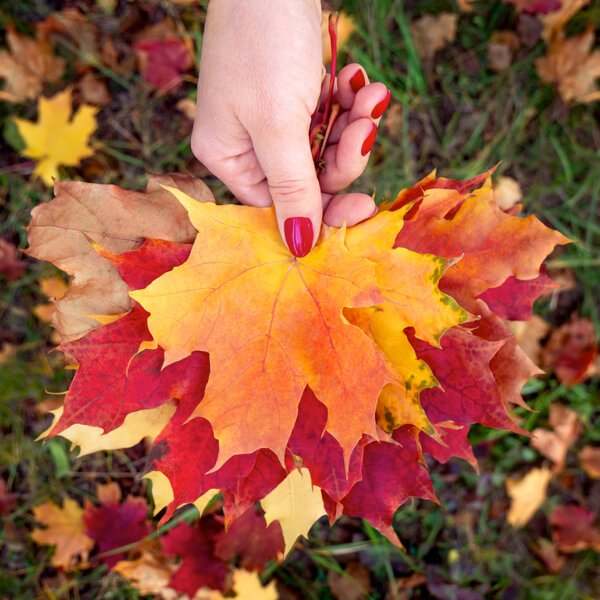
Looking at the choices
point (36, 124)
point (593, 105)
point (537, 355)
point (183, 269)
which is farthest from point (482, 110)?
point (36, 124)

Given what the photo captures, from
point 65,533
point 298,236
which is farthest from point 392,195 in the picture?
point 65,533

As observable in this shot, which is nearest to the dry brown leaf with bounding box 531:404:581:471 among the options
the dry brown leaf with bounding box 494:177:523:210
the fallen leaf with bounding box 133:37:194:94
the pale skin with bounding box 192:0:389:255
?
the dry brown leaf with bounding box 494:177:523:210

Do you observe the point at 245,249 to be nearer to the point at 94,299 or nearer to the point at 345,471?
the point at 94,299

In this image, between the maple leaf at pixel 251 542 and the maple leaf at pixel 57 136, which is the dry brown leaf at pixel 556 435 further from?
the maple leaf at pixel 57 136

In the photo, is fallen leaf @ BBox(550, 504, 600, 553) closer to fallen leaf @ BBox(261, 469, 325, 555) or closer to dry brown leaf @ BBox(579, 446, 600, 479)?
dry brown leaf @ BBox(579, 446, 600, 479)

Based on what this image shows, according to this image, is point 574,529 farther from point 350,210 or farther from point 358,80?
point 358,80

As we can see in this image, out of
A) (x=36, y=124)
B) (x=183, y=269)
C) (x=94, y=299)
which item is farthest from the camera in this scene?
(x=36, y=124)
